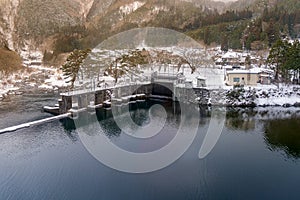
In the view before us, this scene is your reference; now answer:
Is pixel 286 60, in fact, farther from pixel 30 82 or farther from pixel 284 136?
pixel 30 82

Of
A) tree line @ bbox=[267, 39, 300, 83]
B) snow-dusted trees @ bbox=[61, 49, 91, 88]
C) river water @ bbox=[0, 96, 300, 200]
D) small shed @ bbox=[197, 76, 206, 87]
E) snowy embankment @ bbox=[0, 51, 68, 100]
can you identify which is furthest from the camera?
snowy embankment @ bbox=[0, 51, 68, 100]

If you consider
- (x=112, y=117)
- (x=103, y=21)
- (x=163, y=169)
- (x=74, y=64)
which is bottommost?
(x=163, y=169)

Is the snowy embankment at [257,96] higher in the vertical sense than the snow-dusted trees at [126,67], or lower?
lower

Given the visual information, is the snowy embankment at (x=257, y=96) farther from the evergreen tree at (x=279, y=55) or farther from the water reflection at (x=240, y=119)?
the evergreen tree at (x=279, y=55)

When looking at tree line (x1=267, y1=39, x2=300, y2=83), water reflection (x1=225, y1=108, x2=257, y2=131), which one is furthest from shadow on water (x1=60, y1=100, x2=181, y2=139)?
tree line (x1=267, y1=39, x2=300, y2=83)

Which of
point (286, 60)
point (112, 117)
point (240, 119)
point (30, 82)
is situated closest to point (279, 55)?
point (286, 60)

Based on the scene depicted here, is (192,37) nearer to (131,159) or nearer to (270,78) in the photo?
(270,78)

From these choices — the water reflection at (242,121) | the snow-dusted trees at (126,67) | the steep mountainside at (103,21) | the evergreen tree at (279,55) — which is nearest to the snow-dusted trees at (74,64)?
the snow-dusted trees at (126,67)

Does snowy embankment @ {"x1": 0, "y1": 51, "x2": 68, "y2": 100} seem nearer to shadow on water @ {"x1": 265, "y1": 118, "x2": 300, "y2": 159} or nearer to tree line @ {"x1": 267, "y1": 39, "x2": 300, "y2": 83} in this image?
tree line @ {"x1": 267, "y1": 39, "x2": 300, "y2": 83}
